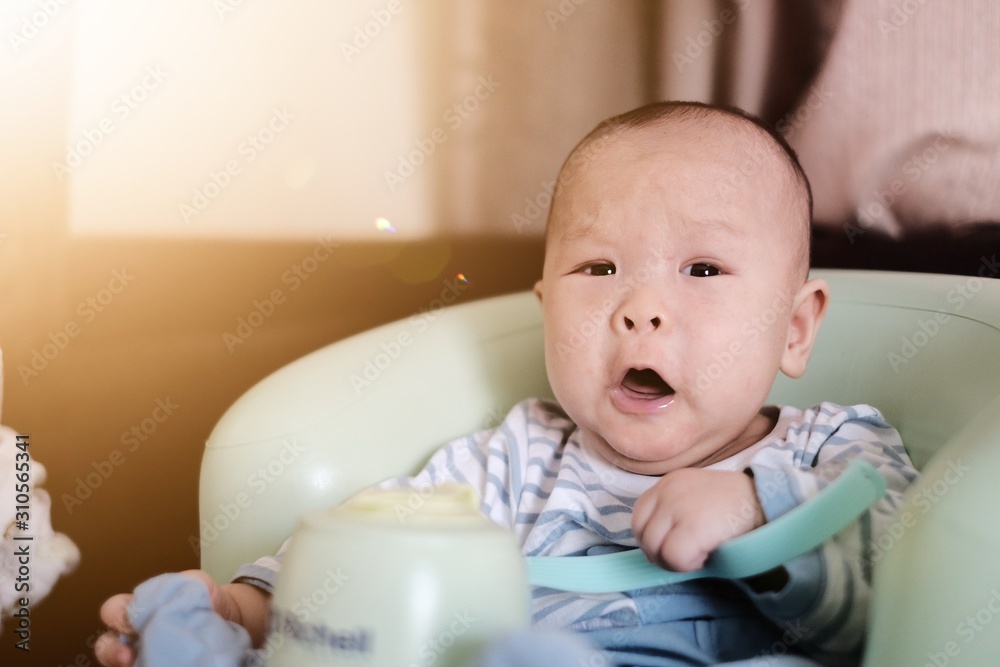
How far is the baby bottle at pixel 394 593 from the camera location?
1.58 ft

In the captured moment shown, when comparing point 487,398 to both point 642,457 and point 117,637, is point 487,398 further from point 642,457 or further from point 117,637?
point 117,637

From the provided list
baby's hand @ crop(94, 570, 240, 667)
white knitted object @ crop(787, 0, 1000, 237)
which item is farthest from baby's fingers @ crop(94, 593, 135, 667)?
white knitted object @ crop(787, 0, 1000, 237)

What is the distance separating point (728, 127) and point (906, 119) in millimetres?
561

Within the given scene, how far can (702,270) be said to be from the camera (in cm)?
80

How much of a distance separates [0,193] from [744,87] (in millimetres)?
1074

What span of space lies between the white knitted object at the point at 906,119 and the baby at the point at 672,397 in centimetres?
47

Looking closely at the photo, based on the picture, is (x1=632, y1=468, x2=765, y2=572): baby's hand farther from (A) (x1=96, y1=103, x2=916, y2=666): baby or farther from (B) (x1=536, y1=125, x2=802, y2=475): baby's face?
(B) (x1=536, y1=125, x2=802, y2=475): baby's face

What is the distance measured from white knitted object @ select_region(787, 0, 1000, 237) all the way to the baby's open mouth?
658 millimetres

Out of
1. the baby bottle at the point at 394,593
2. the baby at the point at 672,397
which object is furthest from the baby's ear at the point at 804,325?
the baby bottle at the point at 394,593

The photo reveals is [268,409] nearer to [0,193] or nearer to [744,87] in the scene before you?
[0,193]

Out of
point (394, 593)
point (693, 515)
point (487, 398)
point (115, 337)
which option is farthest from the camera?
point (115, 337)

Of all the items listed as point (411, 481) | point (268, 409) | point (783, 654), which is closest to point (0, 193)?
point (268, 409)

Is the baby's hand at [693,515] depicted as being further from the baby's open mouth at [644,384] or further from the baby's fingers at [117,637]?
the baby's fingers at [117,637]

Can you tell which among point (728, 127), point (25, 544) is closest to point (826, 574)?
point (728, 127)
